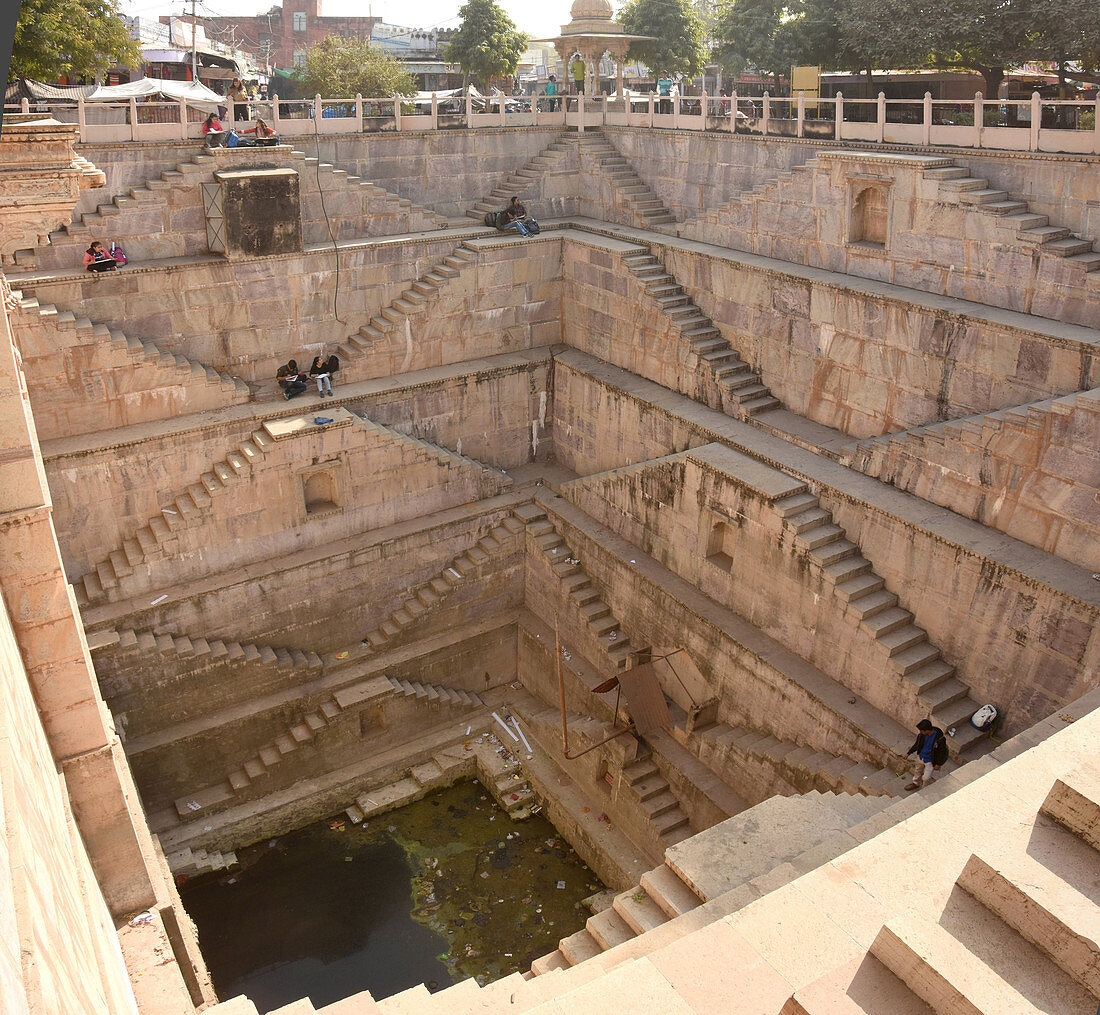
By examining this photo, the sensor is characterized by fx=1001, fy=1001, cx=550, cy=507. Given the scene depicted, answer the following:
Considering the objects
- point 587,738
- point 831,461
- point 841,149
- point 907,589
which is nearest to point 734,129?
point 841,149

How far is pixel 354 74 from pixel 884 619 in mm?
36031

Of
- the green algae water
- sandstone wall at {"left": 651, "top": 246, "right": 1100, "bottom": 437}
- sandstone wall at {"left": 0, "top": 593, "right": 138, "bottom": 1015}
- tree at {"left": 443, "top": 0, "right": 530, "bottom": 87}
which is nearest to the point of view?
sandstone wall at {"left": 0, "top": 593, "right": 138, "bottom": 1015}

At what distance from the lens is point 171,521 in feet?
58.2

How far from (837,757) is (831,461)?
496 cm

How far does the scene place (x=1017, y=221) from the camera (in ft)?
50.2

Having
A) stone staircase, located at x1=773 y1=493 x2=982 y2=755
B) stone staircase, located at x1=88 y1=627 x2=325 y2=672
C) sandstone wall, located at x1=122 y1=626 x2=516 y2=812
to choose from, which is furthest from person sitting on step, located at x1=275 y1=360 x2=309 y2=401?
stone staircase, located at x1=773 y1=493 x2=982 y2=755

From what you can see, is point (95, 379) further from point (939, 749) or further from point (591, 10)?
point (591, 10)

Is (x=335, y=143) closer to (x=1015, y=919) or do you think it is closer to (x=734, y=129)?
(x=734, y=129)

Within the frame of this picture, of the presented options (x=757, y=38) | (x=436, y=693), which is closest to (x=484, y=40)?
(x=757, y=38)

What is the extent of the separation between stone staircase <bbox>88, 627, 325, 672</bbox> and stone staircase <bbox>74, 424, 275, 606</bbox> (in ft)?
3.04

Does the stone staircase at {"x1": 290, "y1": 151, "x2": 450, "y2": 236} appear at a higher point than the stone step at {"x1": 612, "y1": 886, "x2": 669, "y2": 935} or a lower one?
higher

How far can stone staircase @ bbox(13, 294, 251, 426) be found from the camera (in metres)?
16.6

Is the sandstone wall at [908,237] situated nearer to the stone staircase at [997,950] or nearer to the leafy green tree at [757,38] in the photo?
the stone staircase at [997,950]

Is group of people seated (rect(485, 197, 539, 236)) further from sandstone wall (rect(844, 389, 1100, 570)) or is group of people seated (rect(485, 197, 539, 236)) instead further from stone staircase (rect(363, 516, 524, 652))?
sandstone wall (rect(844, 389, 1100, 570))
